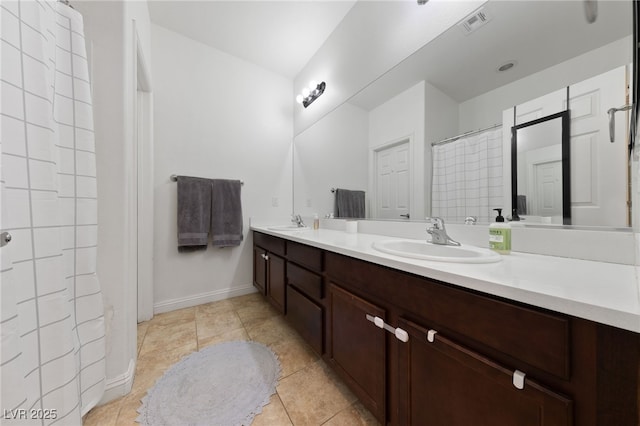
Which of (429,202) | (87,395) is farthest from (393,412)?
(87,395)

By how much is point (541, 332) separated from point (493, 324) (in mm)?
79

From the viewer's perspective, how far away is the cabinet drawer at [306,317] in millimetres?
1120

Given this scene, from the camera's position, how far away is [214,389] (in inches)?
41.8

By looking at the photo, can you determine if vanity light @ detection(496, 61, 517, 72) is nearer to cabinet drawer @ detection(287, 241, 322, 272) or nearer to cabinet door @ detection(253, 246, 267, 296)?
Result: cabinet drawer @ detection(287, 241, 322, 272)

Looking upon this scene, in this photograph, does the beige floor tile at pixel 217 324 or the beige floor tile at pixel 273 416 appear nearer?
the beige floor tile at pixel 273 416

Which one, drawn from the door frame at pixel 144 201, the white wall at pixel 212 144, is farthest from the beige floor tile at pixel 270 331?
the door frame at pixel 144 201

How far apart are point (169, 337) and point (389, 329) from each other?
5.16ft

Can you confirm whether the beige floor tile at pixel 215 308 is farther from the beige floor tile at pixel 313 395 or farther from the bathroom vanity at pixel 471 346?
the bathroom vanity at pixel 471 346

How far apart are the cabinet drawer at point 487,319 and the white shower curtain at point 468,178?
59 centimetres

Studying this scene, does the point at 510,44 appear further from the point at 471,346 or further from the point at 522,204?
the point at 471,346

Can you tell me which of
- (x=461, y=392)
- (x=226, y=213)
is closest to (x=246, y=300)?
(x=226, y=213)

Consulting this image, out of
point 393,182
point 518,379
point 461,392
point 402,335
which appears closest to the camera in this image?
point 518,379

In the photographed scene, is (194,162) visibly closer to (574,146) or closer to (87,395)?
(87,395)

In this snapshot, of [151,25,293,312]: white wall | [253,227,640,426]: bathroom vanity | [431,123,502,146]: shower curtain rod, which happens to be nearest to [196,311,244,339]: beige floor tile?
[151,25,293,312]: white wall
